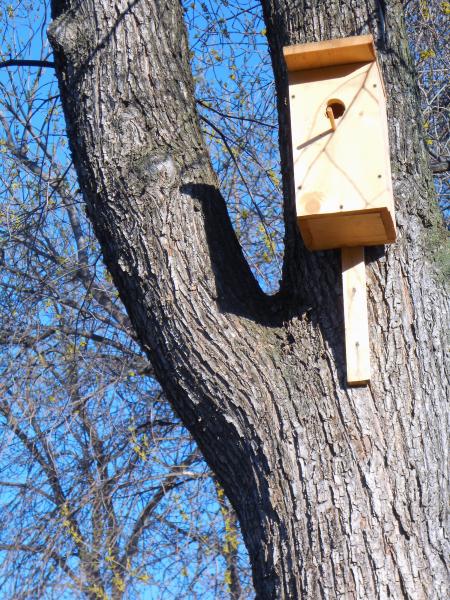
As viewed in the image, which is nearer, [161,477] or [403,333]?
[403,333]

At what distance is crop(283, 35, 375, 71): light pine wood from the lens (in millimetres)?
2256

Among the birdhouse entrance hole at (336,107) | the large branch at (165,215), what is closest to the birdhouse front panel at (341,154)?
the birdhouse entrance hole at (336,107)

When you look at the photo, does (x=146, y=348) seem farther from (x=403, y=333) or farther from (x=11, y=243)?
(x=11, y=243)

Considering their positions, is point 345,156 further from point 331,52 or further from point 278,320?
point 278,320

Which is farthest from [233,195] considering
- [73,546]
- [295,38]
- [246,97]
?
[295,38]

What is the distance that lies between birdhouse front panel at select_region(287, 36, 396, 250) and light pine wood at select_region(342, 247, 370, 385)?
5 centimetres

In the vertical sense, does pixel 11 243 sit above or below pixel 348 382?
above

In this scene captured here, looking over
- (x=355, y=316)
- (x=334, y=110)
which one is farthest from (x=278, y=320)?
(x=334, y=110)

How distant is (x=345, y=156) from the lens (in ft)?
7.73

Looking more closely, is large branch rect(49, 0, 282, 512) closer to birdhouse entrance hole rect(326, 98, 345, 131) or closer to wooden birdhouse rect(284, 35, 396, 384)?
wooden birdhouse rect(284, 35, 396, 384)

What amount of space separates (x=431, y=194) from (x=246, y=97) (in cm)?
262

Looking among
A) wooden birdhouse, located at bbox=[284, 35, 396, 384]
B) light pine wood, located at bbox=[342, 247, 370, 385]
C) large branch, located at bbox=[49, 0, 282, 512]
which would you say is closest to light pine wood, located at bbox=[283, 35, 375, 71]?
wooden birdhouse, located at bbox=[284, 35, 396, 384]

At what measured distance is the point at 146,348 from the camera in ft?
7.72

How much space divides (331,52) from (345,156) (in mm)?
259
